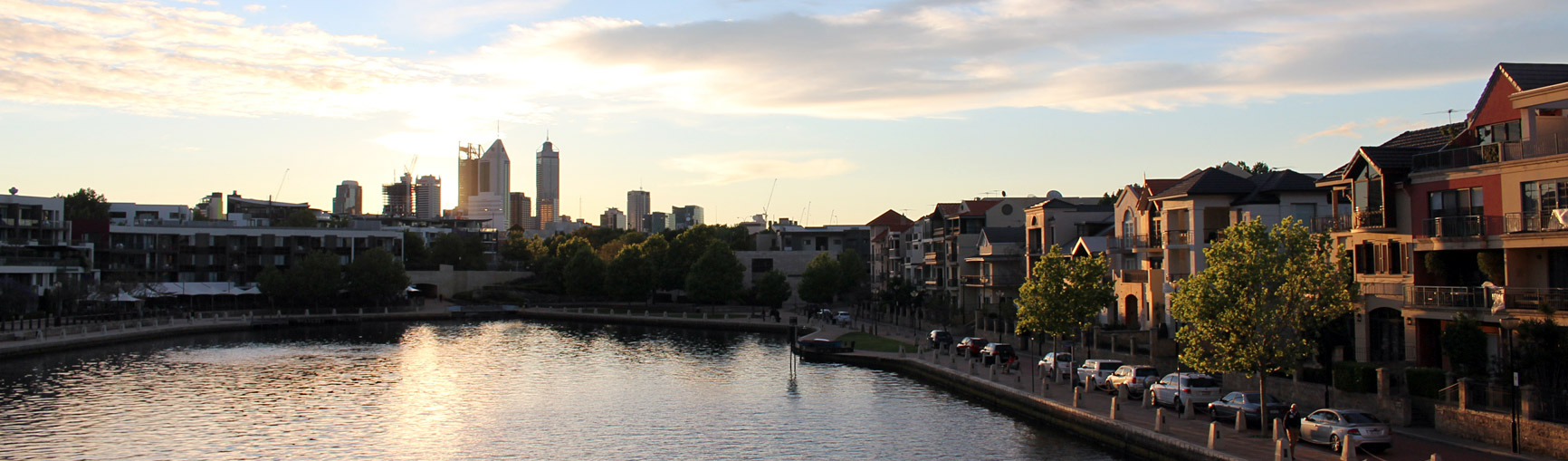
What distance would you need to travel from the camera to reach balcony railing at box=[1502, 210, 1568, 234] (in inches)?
1454

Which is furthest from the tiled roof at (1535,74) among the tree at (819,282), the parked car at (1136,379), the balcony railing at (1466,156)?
the tree at (819,282)

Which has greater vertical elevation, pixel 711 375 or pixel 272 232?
pixel 272 232

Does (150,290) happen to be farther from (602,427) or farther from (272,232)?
(602,427)

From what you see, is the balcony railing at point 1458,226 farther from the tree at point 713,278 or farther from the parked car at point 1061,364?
the tree at point 713,278

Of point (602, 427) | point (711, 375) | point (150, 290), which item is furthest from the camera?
point (150, 290)

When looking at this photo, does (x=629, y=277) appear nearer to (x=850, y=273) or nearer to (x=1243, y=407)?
(x=850, y=273)

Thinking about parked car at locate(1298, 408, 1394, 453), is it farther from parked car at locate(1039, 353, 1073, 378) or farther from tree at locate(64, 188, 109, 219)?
tree at locate(64, 188, 109, 219)

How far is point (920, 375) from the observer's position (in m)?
64.4

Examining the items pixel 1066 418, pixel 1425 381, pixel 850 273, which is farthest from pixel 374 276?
pixel 1425 381

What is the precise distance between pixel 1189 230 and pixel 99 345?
83824mm

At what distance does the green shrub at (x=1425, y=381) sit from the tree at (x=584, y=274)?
396 feet

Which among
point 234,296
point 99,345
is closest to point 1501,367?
point 99,345

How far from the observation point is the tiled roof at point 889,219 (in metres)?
151

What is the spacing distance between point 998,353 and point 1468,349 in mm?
28359
